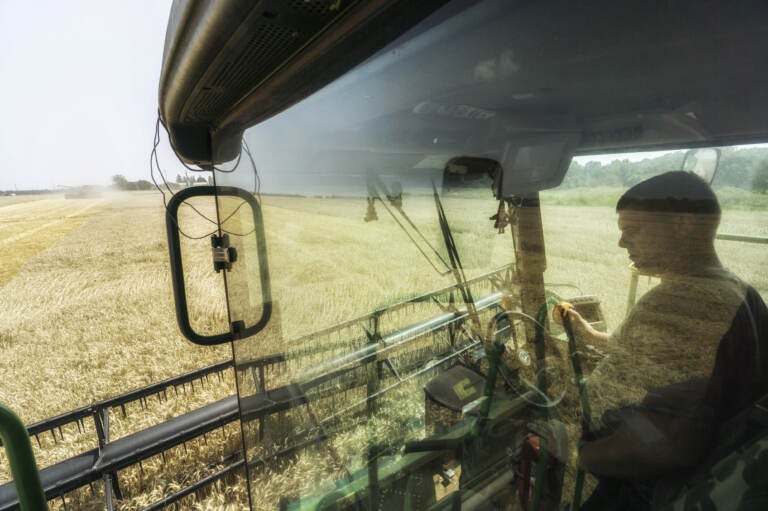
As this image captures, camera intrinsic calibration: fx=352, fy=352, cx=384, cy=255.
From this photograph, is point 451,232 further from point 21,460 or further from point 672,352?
point 21,460

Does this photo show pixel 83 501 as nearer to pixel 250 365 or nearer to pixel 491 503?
pixel 250 365

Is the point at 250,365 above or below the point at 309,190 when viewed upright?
below

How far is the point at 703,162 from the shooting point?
0.75 meters

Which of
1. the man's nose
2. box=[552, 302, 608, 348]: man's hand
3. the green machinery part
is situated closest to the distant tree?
the man's nose

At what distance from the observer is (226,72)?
0.89m

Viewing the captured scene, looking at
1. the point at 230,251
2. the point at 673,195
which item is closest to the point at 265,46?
the point at 673,195

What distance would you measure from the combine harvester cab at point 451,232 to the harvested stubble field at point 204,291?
13 mm

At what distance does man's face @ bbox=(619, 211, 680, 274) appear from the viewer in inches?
32.9

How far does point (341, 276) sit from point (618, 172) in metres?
0.94

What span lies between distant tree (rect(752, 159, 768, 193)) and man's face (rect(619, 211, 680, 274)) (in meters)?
0.15

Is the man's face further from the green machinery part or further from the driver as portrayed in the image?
the green machinery part

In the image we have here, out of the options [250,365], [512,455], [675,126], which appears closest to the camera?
[675,126]

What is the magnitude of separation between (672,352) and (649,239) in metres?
0.34

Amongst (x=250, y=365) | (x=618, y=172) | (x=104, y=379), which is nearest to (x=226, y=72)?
(x=618, y=172)
